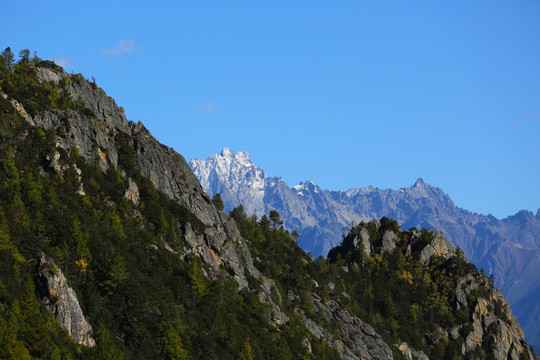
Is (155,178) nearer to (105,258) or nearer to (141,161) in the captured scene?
(141,161)

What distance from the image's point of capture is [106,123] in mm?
199375

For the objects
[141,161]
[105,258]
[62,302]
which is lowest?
[62,302]

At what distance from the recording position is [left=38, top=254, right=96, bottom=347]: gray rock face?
112688 millimetres

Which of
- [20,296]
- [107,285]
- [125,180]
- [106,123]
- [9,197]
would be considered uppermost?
[106,123]

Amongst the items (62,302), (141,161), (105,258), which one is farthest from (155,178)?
(62,302)

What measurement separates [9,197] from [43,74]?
76214 millimetres

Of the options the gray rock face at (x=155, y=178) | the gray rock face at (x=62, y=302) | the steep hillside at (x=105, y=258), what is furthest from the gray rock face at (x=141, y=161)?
the gray rock face at (x=62, y=302)

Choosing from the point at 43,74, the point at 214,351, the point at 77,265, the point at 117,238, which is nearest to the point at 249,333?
the point at 214,351

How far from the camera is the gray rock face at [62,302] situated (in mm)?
112688

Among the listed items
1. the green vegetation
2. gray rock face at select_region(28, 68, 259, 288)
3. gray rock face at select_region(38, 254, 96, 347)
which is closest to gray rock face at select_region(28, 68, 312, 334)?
gray rock face at select_region(28, 68, 259, 288)

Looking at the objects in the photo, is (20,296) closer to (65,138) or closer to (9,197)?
(9,197)

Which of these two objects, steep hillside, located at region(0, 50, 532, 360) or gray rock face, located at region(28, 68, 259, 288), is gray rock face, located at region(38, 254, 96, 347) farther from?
gray rock face, located at region(28, 68, 259, 288)

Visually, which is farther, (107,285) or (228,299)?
Result: (228,299)

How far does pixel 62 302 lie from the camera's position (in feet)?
→ 375
